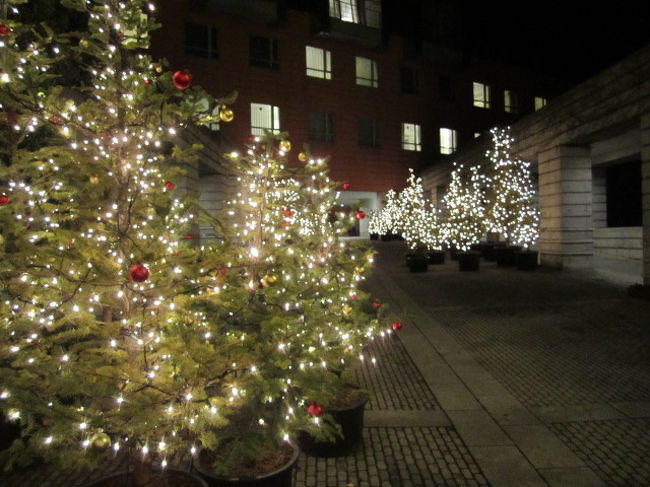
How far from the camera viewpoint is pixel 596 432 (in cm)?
492

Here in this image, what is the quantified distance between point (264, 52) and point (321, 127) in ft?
21.4

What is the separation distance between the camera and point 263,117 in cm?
3259

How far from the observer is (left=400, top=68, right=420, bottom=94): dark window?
3778 centimetres

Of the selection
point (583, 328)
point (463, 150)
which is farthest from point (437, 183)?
point (583, 328)

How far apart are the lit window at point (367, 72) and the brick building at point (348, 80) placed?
8cm

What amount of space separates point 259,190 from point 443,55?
39.1 metres

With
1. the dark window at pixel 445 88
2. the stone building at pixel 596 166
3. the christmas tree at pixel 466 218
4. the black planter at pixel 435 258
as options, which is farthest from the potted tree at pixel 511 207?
the dark window at pixel 445 88

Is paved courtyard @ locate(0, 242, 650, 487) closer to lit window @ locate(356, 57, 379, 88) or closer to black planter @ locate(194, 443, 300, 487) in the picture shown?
black planter @ locate(194, 443, 300, 487)

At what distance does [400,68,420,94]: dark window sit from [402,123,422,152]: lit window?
2774 millimetres

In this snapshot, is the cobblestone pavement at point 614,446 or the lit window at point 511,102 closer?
the cobblestone pavement at point 614,446

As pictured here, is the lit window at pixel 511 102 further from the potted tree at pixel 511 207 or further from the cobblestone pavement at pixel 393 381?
the cobblestone pavement at pixel 393 381

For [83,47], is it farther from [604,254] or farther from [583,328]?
[604,254]

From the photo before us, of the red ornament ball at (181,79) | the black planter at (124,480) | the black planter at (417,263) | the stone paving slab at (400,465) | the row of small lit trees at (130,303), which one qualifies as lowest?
the stone paving slab at (400,465)

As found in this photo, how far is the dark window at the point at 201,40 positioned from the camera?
30.0 m
